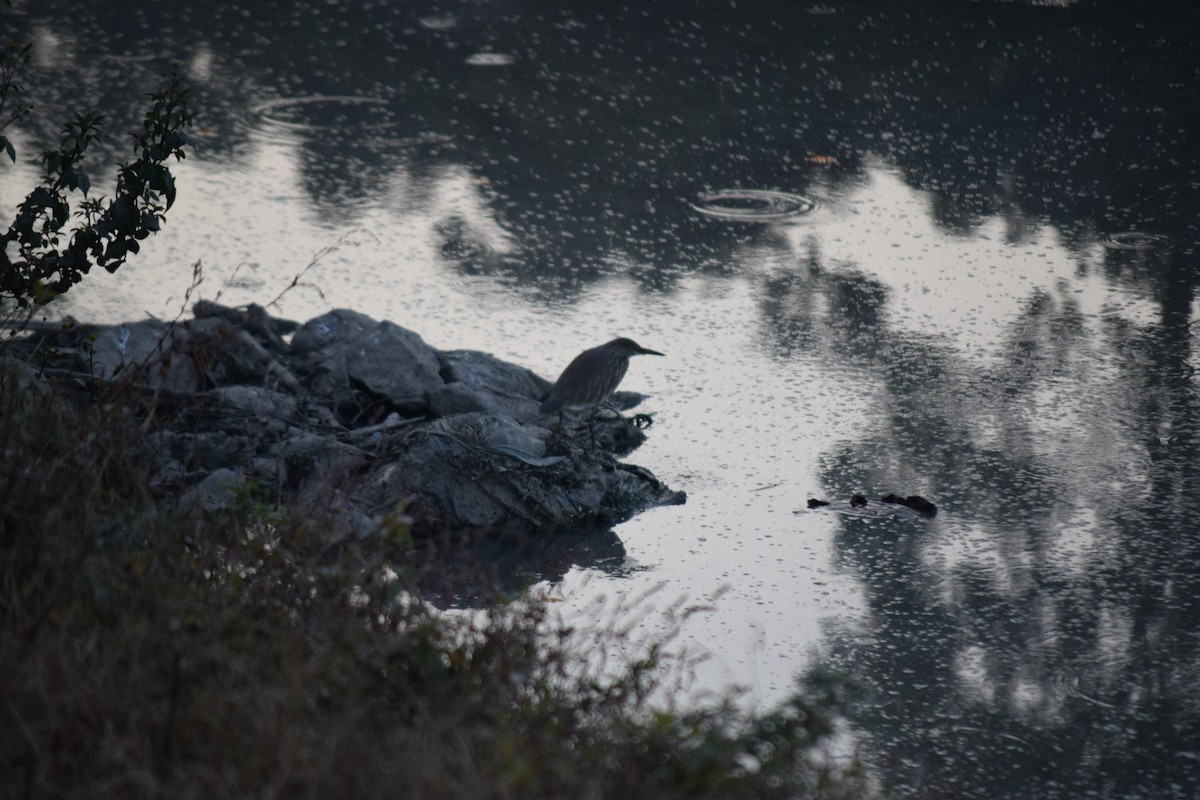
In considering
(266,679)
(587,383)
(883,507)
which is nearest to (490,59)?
(587,383)

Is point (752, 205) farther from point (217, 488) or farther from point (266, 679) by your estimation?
point (266, 679)

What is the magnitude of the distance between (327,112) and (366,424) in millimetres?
4040

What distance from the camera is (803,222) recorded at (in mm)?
7879

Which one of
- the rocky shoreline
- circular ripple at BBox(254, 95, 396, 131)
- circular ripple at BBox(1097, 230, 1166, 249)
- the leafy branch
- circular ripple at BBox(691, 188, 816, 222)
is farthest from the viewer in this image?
circular ripple at BBox(254, 95, 396, 131)

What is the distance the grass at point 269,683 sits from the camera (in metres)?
2.58

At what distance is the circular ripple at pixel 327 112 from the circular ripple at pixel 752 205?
2257mm

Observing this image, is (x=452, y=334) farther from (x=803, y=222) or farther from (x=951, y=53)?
(x=951, y=53)

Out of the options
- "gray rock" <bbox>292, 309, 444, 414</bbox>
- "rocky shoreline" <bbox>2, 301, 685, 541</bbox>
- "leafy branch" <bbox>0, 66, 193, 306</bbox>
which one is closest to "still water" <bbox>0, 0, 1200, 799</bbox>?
"rocky shoreline" <bbox>2, 301, 685, 541</bbox>

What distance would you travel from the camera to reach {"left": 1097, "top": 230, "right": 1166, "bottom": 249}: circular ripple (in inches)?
295

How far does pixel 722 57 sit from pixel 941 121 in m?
1.85

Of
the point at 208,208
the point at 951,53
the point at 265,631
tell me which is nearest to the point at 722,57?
the point at 951,53

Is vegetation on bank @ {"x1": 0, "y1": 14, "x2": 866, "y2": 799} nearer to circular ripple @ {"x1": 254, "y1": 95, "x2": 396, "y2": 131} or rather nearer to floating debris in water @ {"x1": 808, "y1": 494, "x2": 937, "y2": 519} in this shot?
floating debris in water @ {"x1": 808, "y1": 494, "x2": 937, "y2": 519}

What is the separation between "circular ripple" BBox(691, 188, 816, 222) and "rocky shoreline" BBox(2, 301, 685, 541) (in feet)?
7.19

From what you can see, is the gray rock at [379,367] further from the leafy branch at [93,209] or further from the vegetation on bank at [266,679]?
the vegetation on bank at [266,679]
